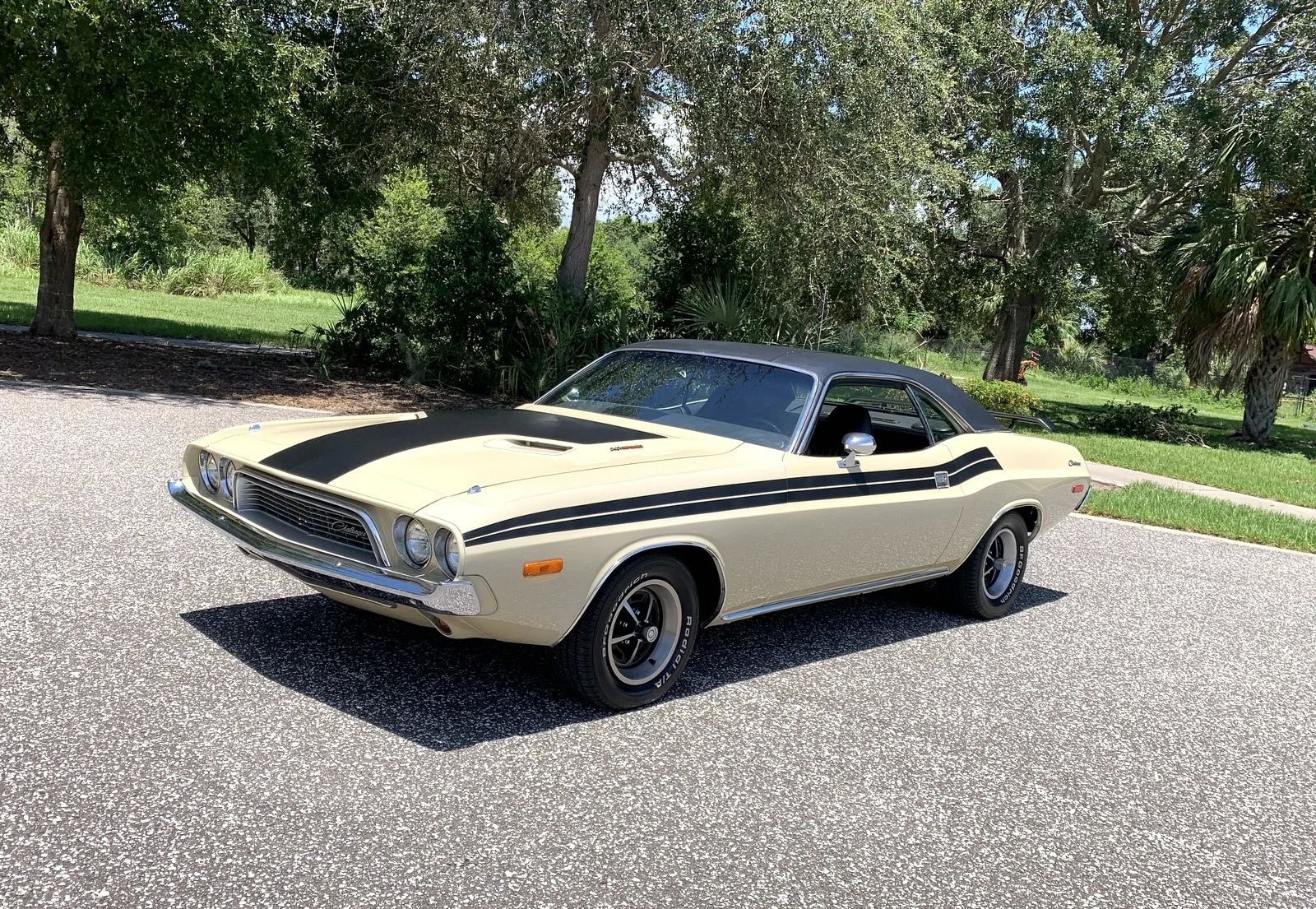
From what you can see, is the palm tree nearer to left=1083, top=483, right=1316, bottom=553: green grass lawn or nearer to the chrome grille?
left=1083, top=483, right=1316, bottom=553: green grass lawn

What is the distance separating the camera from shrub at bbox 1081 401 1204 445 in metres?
20.6

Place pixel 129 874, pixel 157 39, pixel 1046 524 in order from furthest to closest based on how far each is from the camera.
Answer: pixel 157 39 → pixel 1046 524 → pixel 129 874

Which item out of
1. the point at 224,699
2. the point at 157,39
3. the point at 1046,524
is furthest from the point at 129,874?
the point at 157,39

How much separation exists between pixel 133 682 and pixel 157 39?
31.6ft

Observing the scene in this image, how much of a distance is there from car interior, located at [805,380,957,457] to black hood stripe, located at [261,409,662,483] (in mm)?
980

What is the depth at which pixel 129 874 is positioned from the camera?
3096 millimetres

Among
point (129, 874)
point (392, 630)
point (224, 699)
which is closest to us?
point (129, 874)

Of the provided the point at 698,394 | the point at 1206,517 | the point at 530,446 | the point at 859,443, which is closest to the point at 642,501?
the point at 530,446

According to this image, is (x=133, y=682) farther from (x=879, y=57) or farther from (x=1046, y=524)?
(x=879, y=57)

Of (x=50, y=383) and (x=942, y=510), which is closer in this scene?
(x=942, y=510)

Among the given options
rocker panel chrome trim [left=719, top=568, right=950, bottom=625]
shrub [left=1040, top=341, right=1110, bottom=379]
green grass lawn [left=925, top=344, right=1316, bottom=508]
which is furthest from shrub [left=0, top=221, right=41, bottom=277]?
shrub [left=1040, top=341, right=1110, bottom=379]

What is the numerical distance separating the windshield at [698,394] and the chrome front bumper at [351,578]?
1824 mm

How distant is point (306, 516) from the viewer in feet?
15.1

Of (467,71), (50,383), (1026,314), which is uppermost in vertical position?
(467,71)
